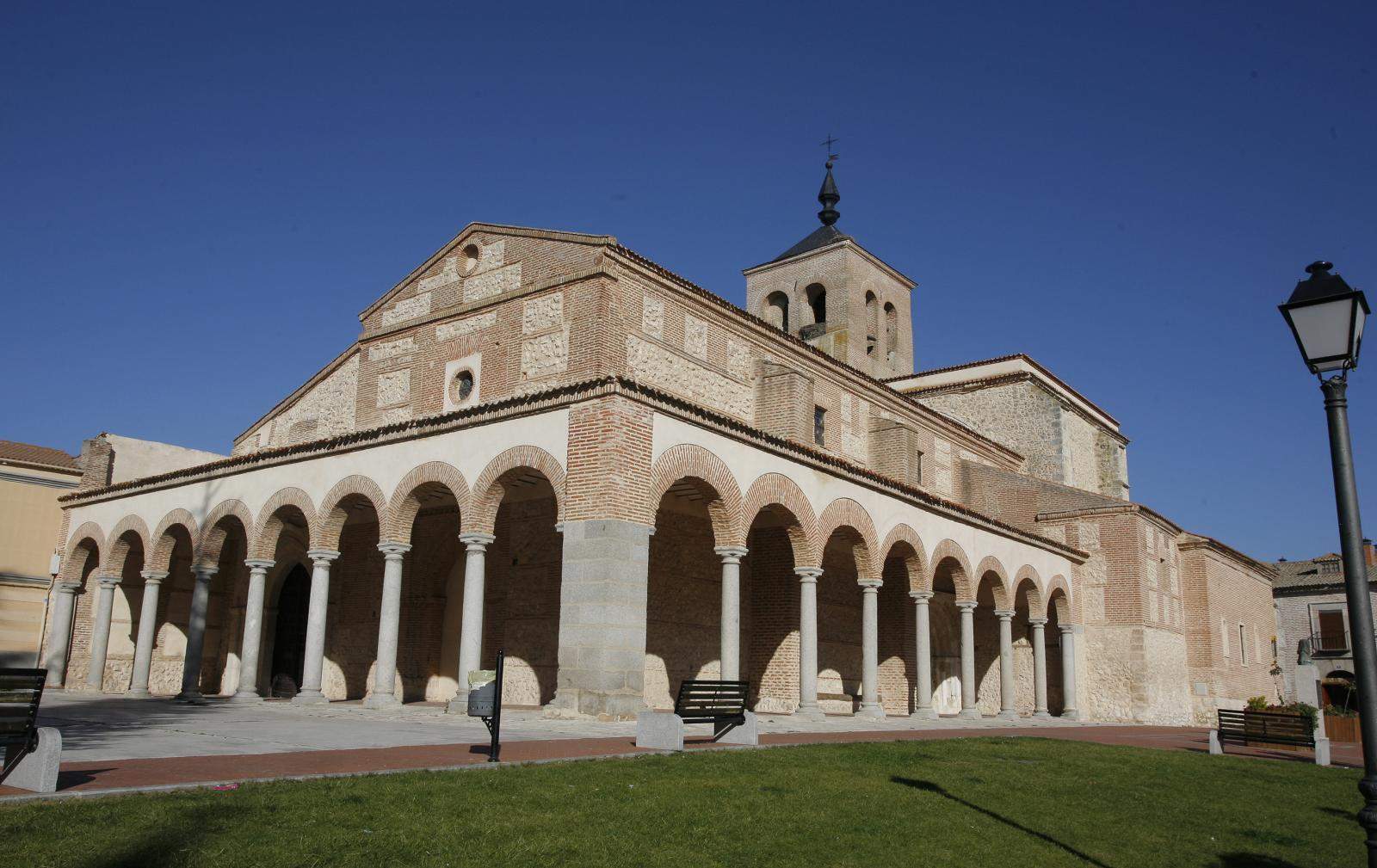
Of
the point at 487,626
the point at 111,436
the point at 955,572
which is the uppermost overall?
the point at 111,436

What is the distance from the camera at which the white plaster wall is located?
49.7ft

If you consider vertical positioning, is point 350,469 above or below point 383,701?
above

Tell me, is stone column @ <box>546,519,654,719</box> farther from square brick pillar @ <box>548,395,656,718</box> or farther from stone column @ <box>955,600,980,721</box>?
stone column @ <box>955,600,980,721</box>

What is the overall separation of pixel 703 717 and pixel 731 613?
4889 mm

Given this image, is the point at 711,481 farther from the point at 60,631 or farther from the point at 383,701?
the point at 60,631

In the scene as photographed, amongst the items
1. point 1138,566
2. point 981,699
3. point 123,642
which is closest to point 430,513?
point 123,642

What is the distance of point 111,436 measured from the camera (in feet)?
81.8

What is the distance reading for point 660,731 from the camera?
32.9 feet

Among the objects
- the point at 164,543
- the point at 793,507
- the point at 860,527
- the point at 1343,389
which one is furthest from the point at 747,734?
the point at 164,543

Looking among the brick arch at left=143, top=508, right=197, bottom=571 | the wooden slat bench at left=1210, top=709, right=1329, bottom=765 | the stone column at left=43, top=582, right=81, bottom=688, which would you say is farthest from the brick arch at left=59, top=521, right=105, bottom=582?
the wooden slat bench at left=1210, top=709, right=1329, bottom=765

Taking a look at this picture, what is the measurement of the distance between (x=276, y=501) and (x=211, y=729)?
25.6 ft

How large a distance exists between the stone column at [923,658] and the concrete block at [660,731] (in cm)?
1088

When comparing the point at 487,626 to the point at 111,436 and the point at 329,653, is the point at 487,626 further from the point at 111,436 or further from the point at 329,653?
the point at 111,436

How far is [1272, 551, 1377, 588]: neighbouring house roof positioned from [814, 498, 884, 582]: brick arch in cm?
3339
